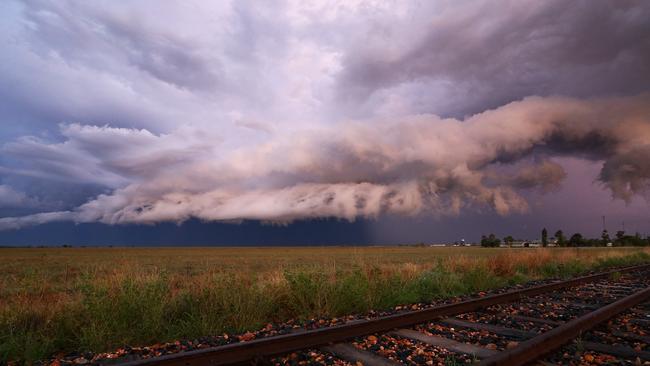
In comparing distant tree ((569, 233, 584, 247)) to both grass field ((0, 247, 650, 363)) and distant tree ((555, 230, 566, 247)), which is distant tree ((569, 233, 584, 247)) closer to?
distant tree ((555, 230, 566, 247))

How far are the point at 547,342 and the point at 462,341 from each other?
1.12m

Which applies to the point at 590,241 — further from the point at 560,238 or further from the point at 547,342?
the point at 547,342

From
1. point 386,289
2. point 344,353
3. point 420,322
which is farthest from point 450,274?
point 344,353

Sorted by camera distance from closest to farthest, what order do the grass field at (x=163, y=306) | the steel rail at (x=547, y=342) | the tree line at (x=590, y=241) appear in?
the steel rail at (x=547, y=342) → the grass field at (x=163, y=306) → the tree line at (x=590, y=241)

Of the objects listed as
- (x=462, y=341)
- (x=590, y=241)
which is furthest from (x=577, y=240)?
(x=462, y=341)

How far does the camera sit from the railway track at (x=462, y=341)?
457 cm

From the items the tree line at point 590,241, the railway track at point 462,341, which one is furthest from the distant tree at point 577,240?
the railway track at point 462,341

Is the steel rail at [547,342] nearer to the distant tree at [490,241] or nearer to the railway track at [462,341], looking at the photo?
the railway track at [462,341]

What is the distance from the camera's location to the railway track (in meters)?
4.57

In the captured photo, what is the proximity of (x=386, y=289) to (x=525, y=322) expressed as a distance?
3.18 metres

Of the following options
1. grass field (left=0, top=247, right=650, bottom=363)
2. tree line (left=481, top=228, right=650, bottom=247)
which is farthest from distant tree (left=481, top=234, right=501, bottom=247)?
grass field (left=0, top=247, right=650, bottom=363)

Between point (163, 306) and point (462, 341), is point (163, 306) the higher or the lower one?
the higher one

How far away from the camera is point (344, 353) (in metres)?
5.01

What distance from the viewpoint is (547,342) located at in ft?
16.0
